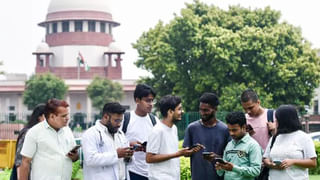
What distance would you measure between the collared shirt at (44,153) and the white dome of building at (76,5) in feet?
163

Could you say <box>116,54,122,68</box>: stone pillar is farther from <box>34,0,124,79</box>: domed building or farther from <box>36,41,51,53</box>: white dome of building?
<box>36,41,51,53</box>: white dome of building

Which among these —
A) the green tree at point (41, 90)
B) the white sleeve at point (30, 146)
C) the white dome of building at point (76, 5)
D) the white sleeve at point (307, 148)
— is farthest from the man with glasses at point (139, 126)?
the white dome of building at point (76, 5)

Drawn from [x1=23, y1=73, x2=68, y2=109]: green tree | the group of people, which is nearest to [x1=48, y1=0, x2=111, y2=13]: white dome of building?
[x1=23, y1=73, x2=68, y2=109]: green tree

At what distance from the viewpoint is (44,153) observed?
5008 millimetres

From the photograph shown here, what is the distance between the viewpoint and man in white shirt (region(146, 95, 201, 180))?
5.16m

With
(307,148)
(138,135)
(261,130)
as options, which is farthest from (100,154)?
(307,148)

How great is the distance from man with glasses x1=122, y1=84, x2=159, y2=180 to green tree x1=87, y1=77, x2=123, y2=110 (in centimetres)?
3809

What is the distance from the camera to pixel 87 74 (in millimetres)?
54406

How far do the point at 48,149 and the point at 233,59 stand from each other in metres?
20.1

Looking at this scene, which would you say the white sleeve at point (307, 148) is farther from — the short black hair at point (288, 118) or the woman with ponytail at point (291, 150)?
the short black hair at point (288, 118)

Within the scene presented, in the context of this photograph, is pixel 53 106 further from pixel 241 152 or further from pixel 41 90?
pixel 41 90

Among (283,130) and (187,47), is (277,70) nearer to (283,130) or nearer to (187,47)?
(187,47)

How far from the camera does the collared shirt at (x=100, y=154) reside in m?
5.04

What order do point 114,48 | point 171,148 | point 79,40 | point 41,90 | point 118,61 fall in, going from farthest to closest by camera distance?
point 79,40 < point 118,61 < point 114,48 < point 41,90 < point 171,148
